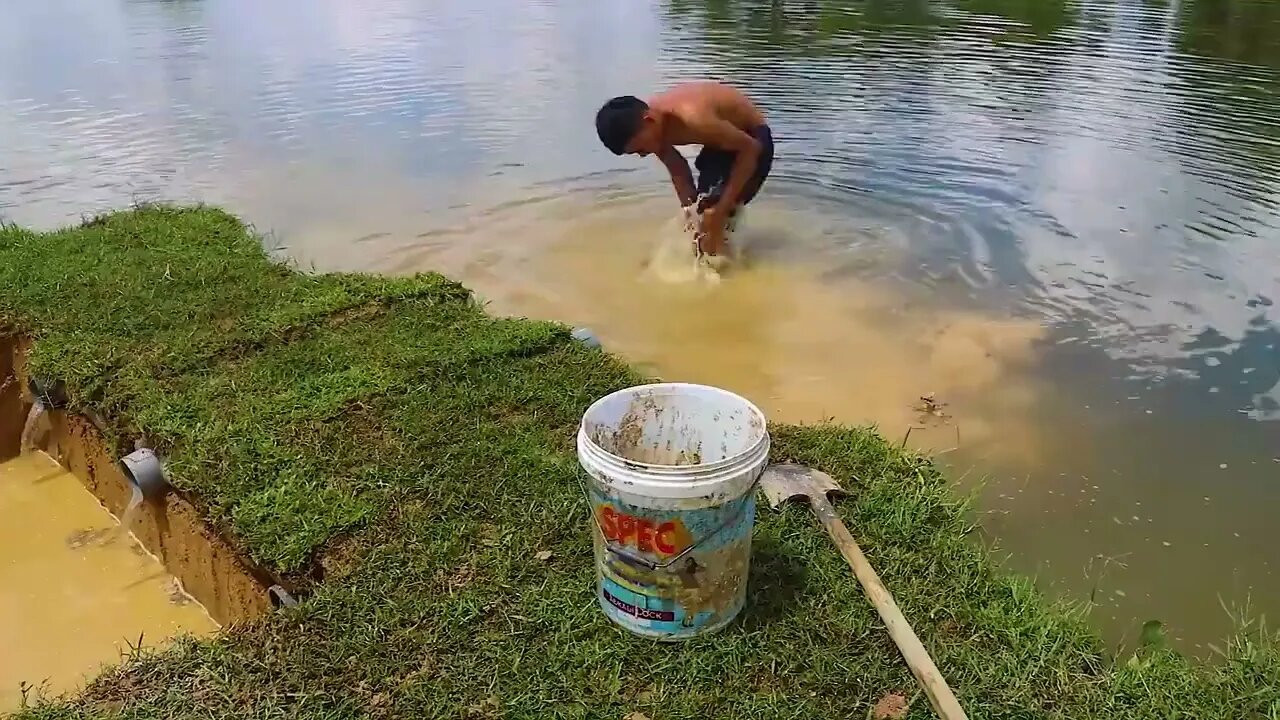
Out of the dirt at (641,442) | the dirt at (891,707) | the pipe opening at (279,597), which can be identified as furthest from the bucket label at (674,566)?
the pipe opening at (279,597)

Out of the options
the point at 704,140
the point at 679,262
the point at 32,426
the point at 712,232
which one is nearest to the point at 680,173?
the point at 704,140

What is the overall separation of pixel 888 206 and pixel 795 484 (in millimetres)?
3681

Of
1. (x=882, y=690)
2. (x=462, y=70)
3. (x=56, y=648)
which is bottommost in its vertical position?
(x=56, y=648)

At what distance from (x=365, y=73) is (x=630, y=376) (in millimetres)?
7606

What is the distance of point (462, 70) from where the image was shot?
10133 mm

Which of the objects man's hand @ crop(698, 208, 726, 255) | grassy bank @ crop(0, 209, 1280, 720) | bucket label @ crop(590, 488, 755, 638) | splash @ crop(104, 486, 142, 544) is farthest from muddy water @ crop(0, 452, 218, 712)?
man's hand @ crop(698, 208, 726, 255)

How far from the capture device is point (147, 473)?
3.24 metres

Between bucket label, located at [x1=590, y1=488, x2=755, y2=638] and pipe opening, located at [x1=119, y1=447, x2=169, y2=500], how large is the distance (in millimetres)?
1739

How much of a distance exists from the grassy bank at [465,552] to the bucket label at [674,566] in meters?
0.07

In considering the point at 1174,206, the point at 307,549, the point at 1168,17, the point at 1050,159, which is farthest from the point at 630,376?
the point at 1168,17

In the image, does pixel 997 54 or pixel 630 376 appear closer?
pixel 630 376

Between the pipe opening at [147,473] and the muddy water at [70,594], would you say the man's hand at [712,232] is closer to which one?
the pipe opening at [147,473]

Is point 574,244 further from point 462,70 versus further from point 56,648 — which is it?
point 462,70

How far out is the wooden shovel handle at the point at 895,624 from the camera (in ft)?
7.09
